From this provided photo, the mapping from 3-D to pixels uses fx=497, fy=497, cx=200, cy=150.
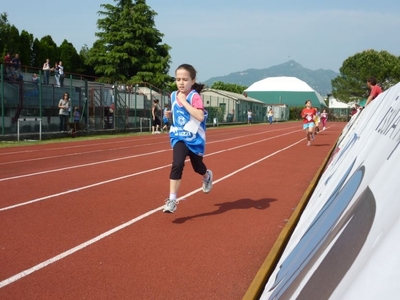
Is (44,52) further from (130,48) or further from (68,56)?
(130,48)

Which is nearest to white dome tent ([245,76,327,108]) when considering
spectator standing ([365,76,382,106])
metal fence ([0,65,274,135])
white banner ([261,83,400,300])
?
metal fence ([0,65,274,135])

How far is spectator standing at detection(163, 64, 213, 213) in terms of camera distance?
18.6 ft

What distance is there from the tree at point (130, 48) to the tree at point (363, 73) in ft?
129

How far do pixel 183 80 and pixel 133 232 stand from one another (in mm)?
1796

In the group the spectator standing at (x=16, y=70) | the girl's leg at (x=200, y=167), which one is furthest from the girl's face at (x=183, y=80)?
the spectator standing at (x=16, y=70)

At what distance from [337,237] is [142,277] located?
213 centimetres

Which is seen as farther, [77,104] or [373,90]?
[77,104]

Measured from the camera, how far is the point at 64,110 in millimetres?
21297

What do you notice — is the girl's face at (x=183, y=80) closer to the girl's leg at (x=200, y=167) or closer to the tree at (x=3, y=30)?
the girl's leg at (x=200, y=167)

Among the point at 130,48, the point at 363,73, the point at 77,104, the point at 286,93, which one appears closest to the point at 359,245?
the point at 77,104

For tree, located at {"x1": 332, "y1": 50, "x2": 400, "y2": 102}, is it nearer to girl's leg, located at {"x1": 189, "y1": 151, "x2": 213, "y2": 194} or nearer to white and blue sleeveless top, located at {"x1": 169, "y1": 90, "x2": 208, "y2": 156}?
girl's leg, located at {"x1": 189, "y1": 151, "x2": 213, "y2": 194}

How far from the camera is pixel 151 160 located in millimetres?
13062

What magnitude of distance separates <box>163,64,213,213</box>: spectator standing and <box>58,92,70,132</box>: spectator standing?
15802 mm

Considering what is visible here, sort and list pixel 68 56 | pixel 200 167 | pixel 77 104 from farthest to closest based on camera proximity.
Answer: pixel 68 56
pixel 77 104
pixel 200 167
